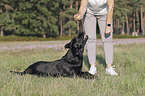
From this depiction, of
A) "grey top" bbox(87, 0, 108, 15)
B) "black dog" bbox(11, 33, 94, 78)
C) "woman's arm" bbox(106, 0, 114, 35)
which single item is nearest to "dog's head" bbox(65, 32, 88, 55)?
"black dog" bbox(11, 33, 94, 78)

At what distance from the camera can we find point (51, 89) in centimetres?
241

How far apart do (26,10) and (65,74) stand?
102 feet

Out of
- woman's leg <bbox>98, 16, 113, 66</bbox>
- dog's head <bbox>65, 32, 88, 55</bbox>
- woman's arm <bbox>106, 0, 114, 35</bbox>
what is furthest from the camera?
woman's leg <bbox>98, 16, 113, 66</bbox>

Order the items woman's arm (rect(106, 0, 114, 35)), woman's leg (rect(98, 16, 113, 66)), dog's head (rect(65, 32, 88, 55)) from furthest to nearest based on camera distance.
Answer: woman's leg (rect(98, 16, 113, 66)), woman's arm (rect(106, 0, 114, 35)), dog's head (rect(65, 32, 88, 55))

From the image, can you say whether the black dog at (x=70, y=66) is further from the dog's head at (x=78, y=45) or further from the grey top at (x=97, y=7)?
the grey top at (x=97, y=7)

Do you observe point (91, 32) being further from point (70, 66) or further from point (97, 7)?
point (70, 66)

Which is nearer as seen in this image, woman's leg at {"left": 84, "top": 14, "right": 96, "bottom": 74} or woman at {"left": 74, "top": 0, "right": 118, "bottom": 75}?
woman at {"left": 74, "top": 0, "right": 118, "bottom": 75}

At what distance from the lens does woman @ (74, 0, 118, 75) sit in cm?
397

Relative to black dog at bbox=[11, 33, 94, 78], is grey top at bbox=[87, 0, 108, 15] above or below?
above

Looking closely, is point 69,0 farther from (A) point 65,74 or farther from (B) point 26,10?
(A) point 65,74

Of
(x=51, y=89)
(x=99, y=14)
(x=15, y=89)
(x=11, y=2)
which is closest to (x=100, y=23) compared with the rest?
(x=99, y=14)

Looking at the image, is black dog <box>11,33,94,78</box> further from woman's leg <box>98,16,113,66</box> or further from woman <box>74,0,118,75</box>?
woman's leg <box>98,16,113,66</box>

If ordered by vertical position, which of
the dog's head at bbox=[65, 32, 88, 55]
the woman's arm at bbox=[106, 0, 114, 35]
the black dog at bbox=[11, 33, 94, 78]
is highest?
the woman's arm at bbox=[106, 0, 114, 35]

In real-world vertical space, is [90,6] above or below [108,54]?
above
